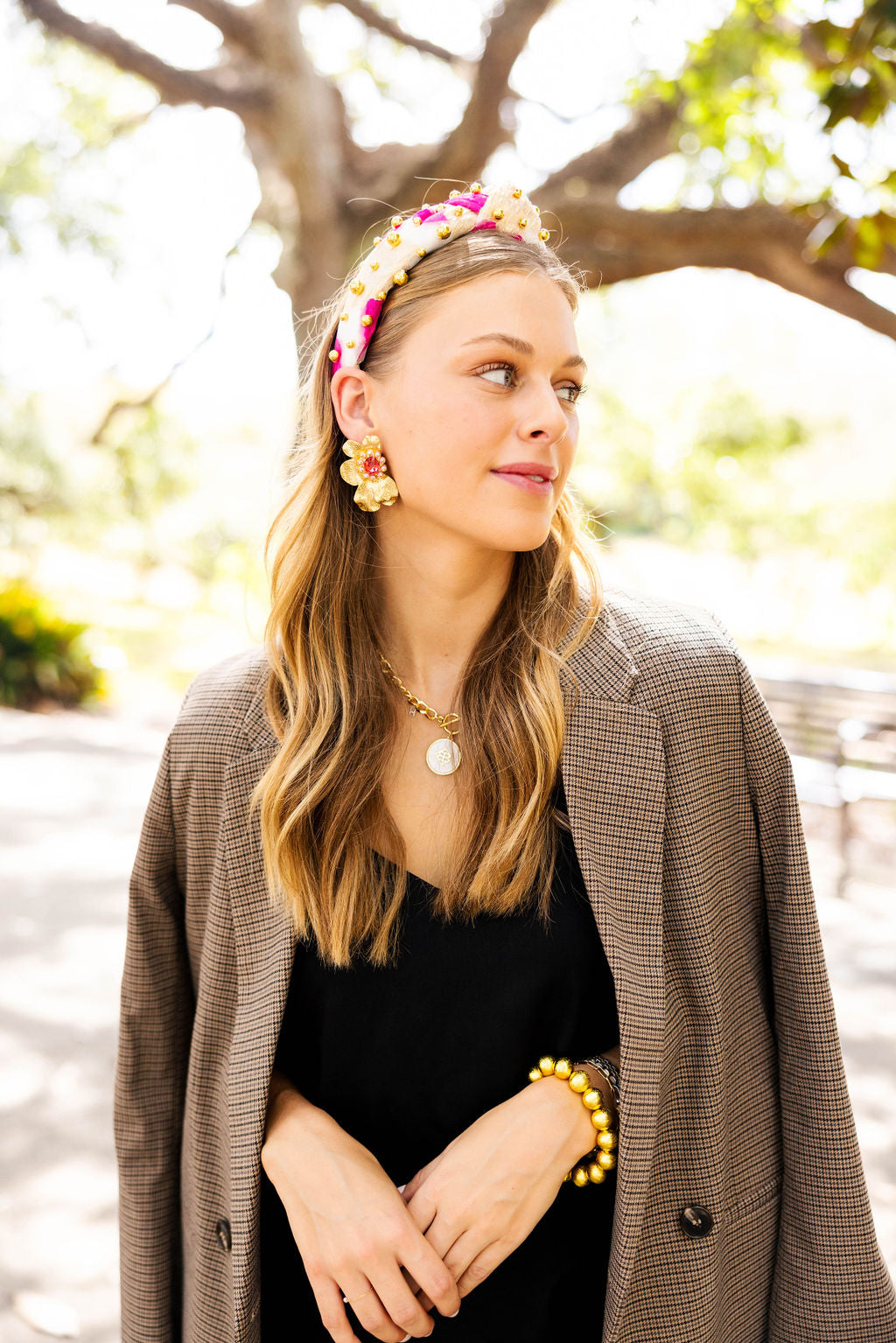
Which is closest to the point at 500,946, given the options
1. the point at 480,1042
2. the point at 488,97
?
the point at 480,1042

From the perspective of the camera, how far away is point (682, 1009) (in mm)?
1355

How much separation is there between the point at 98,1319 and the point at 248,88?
15.8ft

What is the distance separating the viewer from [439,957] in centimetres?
139

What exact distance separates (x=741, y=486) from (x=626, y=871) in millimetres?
15277

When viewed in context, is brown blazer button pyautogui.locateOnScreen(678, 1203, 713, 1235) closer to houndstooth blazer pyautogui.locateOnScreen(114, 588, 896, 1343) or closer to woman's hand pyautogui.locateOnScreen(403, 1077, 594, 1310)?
houndstooth blazer pyautogui.locateOnScreen(114, 588, 896, 1343)

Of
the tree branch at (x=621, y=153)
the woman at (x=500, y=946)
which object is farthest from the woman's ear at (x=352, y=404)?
the tree branch at (x=621, y=153)

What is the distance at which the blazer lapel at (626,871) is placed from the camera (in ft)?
4.17

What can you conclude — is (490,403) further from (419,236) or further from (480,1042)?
(480,1042)

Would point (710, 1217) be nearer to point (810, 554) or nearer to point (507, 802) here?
point (507, 802)

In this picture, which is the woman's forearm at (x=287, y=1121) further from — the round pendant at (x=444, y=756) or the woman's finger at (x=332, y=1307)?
the round pendant at (x=444, y=756)

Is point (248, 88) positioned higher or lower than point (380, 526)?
higher

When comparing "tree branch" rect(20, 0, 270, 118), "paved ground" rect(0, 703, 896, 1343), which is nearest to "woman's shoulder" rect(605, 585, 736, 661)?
"paved ground" rect(0, 703, 896, 1343)

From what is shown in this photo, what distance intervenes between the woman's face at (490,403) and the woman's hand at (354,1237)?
788 millimetres

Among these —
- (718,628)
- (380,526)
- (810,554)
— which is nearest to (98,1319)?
(380,526)
